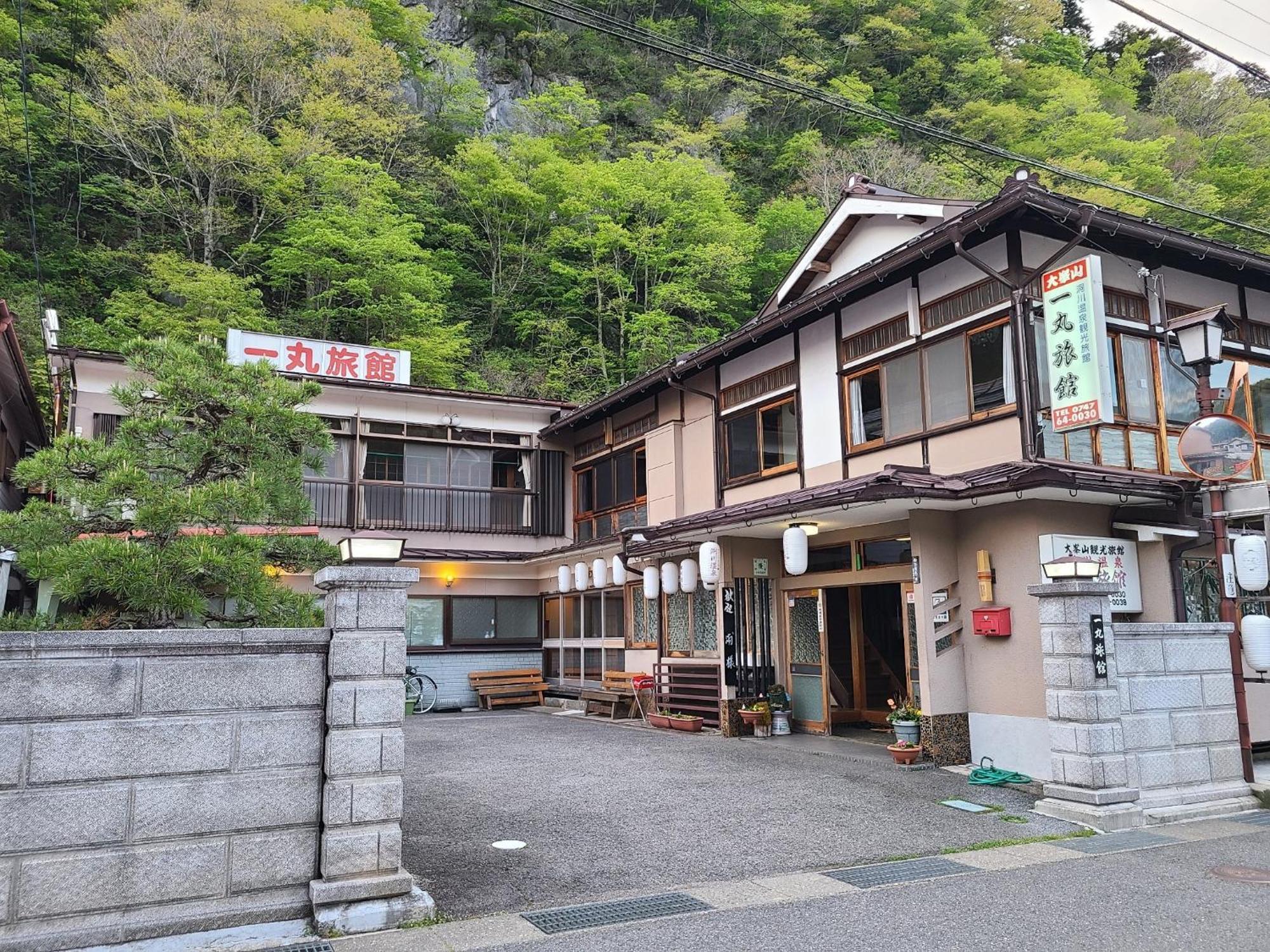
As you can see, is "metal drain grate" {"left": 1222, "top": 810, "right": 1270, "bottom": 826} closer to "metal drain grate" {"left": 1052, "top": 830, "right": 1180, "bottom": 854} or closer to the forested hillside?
"metal drain grate" {"left": 1052, "top": 830, "right": 1180, "bottom": 854}

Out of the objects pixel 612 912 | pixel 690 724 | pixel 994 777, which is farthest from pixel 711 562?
pixel 612 912

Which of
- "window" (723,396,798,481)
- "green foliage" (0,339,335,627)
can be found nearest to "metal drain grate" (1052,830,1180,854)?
"green foliage" (0,339,335,627)

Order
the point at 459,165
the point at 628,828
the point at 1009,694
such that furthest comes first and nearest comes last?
the point at 459,165 < the point at 1009,694 < the point at 628,828

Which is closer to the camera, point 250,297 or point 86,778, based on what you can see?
point 86,778

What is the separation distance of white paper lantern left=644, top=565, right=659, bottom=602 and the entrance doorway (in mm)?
2296

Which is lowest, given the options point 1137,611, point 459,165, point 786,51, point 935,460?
point 1137,611

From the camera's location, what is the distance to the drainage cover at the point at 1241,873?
220 inches

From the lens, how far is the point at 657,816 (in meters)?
7.39

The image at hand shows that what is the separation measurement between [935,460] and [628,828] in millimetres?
6003

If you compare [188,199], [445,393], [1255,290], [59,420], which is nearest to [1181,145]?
[1255,290]

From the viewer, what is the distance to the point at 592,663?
1723cm

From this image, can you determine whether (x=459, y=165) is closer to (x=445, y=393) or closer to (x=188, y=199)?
(x=188, y=199)

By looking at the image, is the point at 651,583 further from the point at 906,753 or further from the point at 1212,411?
the point at 1212,411

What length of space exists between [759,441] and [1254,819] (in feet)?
26.1
